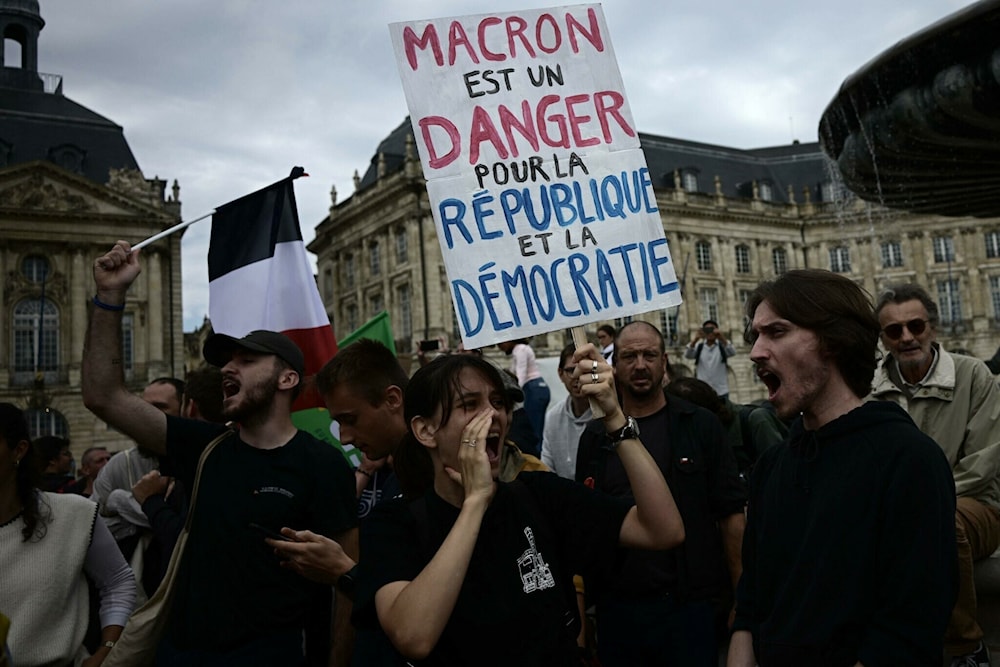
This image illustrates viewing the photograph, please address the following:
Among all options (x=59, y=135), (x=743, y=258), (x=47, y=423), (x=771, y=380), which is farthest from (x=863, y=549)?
(x=743, y=258)

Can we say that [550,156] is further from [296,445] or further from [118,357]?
[118,357]

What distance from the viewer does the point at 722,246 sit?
162 feet

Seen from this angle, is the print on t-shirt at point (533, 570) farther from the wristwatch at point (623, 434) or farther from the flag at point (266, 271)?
the flag at point (266, 271)

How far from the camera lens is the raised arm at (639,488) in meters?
2.30

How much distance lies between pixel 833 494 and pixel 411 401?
112 centimetres

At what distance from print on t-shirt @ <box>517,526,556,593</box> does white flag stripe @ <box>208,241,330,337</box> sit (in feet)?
8.85

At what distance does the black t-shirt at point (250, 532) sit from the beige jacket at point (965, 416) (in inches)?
87.2

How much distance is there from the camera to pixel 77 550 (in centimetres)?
305

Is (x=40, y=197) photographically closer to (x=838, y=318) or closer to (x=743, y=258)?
(x=743, y=258)

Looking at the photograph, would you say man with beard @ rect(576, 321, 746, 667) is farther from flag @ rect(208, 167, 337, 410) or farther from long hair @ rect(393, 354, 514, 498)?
flag @ rect(208, 167, 337, 410)

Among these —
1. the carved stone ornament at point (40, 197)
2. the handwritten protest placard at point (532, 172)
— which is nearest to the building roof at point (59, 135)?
the carved stone ornament at point (40, 197)

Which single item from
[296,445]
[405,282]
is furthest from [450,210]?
[405,282]

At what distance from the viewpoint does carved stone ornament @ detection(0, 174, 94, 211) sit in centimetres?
3766

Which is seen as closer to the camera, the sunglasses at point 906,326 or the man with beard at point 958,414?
the man with beard at point 958,414
